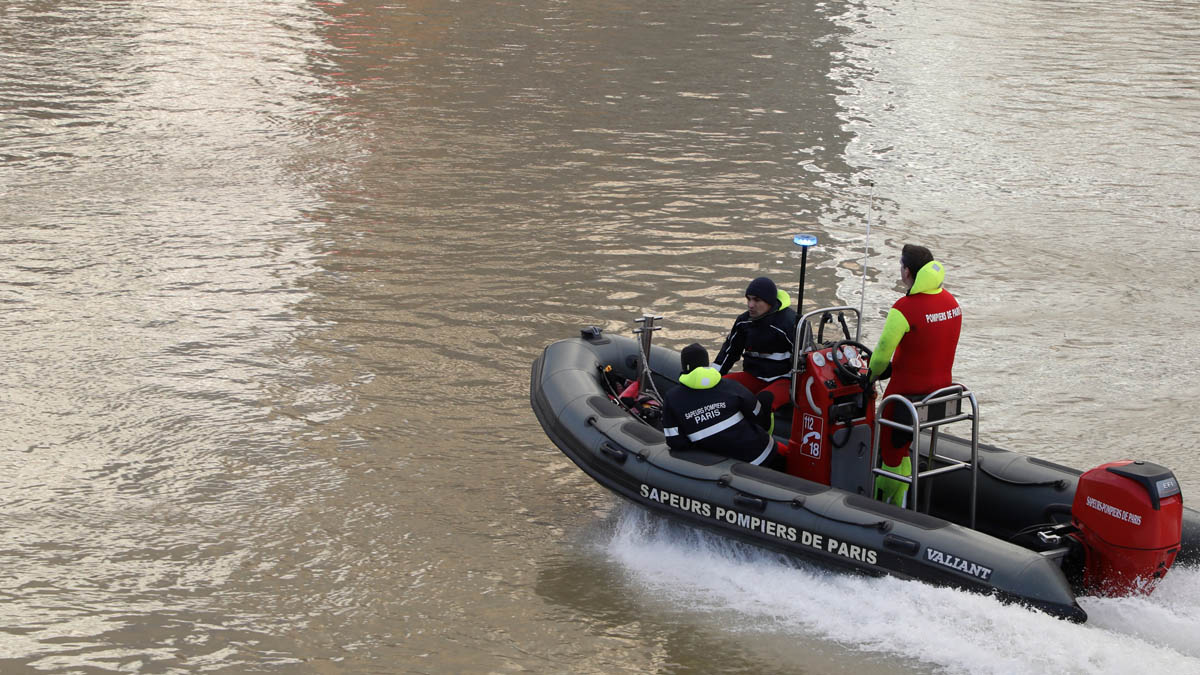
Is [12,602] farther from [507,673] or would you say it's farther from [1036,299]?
[1036,299]

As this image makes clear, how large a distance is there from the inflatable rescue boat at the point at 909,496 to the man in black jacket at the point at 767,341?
18cm

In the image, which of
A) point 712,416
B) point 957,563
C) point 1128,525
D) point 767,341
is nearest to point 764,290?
point 767,341

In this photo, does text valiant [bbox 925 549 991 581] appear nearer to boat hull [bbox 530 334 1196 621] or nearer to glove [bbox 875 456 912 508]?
boat hull [bbox 530 334 1196 621]

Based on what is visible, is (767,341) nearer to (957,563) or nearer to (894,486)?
(894,486)

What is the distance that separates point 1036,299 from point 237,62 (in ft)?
41.6

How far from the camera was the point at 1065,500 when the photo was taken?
5.83 metres

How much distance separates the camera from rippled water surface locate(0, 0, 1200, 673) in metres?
5.59

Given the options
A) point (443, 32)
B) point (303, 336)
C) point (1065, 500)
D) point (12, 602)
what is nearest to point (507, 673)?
point (12, 602)

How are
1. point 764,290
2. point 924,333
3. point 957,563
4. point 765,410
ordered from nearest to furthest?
point 957,563, point 924,333, point 765,410, point 764,290

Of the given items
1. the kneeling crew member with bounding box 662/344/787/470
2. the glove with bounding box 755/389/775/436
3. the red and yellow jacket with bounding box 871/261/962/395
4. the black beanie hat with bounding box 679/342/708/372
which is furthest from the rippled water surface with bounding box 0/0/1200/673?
the red and yellow jacket with bounding box 871/261/962/395

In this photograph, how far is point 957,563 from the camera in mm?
5270

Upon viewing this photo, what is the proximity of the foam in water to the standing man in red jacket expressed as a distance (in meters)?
0.59

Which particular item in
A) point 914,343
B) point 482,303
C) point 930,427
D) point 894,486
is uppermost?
point 914,343

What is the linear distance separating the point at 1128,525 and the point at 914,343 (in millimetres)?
1220
